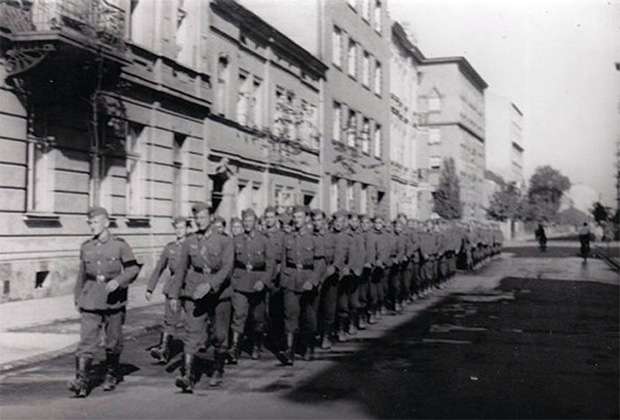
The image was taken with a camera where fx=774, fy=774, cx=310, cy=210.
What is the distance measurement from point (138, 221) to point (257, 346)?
9.00m

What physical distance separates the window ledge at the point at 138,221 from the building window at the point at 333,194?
16.5m

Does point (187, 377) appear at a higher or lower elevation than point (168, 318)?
lower

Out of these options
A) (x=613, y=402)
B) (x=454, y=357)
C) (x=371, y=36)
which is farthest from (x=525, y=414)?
(x=371, y=36)

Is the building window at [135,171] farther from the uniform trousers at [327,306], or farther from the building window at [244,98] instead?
the uniform trousers at [327,306]

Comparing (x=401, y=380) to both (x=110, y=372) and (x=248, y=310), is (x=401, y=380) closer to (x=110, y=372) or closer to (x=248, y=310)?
(x=248, y=310)

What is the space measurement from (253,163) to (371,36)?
19378mm

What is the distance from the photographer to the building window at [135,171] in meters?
18.7

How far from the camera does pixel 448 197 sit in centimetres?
6025

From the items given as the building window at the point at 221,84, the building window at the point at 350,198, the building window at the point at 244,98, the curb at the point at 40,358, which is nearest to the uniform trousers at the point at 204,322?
the curb at the point at 40,358

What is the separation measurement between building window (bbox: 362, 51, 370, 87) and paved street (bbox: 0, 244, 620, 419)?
91.5ft

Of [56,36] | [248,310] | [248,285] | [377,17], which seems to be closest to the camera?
[248,285]

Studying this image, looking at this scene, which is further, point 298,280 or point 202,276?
point 298,280

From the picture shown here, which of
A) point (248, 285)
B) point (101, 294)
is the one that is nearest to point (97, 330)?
point (101, 294)

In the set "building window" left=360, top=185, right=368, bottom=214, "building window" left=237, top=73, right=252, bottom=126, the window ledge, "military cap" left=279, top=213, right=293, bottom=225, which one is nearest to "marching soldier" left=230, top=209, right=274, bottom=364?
"military cap" left=279, top=213, right=293, bottom=225
